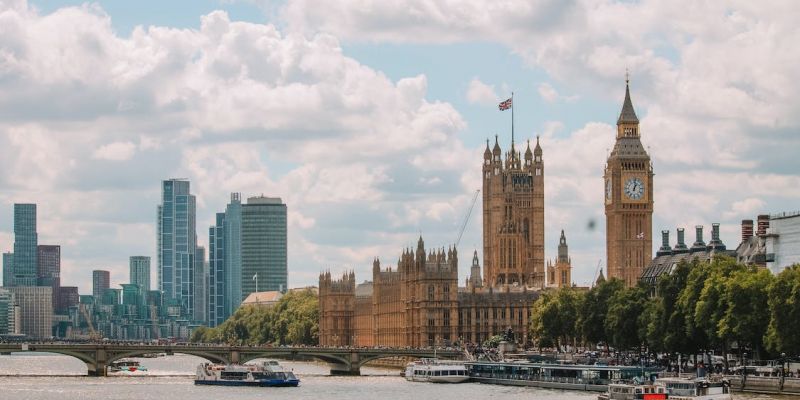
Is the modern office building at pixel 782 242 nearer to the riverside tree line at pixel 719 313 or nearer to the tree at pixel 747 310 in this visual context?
the riverside tree line at pixel 719 313

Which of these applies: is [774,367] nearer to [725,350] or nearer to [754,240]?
[725,350]

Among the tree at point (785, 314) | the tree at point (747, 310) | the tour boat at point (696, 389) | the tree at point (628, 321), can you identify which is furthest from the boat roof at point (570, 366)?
the tour boat at point (696, 389)

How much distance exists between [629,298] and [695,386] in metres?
58.4

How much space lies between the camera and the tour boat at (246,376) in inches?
7357

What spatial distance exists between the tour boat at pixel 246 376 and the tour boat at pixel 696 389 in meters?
54.0

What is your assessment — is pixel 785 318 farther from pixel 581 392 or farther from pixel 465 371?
pixel 465 371

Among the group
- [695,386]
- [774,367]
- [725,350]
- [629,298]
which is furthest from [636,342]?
[695,386]

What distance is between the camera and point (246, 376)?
190 m

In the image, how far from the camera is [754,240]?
653 ft

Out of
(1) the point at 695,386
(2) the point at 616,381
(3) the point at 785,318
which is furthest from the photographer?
(2) the point at 616,381

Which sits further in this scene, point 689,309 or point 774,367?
point 689,309

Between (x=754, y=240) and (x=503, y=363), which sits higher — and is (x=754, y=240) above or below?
above

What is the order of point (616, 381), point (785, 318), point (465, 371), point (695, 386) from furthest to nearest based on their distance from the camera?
point (465, 371) < point (616, 381) < point (785, 318) < point (695, 386)

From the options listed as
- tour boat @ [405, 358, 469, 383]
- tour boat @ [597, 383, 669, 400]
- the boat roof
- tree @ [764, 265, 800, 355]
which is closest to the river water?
tour boat @ [405, 358, 469, 383]
